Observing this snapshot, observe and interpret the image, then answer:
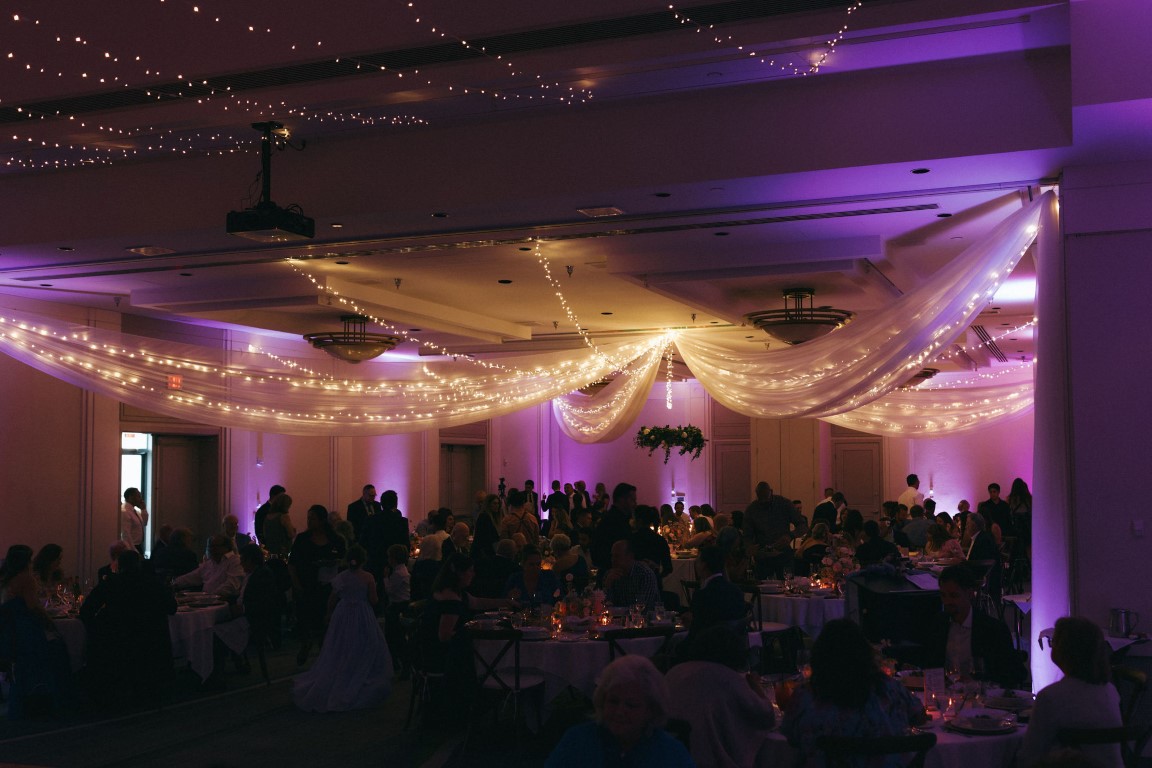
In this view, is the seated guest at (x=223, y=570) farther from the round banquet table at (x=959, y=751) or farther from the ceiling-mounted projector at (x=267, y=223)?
the round banquet table at (x=959, y=751)

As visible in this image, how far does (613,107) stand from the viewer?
6.56 metres

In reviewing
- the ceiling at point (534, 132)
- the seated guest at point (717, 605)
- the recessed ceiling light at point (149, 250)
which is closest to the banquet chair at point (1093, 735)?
the seated guest at point (717, 605)

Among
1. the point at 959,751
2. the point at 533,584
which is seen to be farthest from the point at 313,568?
the point at 959,751

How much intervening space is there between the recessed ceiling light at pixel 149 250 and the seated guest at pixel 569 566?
369 centimetres

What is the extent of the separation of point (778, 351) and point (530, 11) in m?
3.70

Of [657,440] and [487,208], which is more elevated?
[487,208]

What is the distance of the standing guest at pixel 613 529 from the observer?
30.4ft

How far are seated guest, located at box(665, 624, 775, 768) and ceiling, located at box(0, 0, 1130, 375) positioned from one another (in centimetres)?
298

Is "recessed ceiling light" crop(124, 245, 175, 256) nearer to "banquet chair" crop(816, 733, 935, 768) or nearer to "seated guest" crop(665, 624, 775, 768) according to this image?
"seated guest" crop(665, 624, 775, 768)

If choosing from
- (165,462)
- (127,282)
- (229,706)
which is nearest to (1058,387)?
(229,706)

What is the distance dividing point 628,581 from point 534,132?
123 inches

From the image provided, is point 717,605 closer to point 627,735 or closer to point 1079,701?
point 1079,701

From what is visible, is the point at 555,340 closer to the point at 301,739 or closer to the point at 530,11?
the point at 301,739

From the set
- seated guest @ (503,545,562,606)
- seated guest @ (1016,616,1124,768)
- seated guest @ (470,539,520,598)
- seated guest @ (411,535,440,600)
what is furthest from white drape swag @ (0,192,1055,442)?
seated guest @ (1016,616,1124,768)
